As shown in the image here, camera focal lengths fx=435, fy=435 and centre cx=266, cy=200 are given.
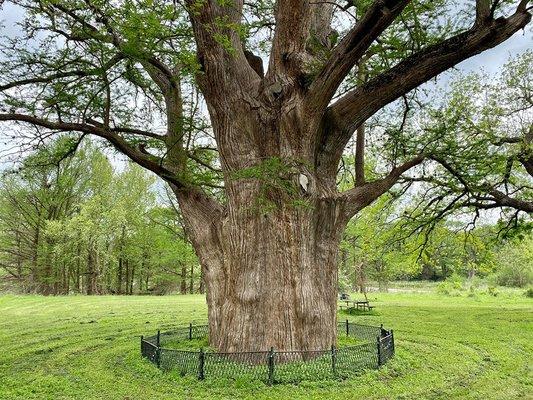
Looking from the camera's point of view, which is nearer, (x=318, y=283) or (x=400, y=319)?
(x=318, y=283)

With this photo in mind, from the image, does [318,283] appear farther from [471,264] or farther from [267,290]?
[471,264]

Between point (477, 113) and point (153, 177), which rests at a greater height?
point (153, 177)

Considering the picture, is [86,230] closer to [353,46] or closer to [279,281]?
[279,281]

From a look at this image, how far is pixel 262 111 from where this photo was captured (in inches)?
350

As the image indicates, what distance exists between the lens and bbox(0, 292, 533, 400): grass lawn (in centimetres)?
678

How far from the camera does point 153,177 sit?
39.9 meters

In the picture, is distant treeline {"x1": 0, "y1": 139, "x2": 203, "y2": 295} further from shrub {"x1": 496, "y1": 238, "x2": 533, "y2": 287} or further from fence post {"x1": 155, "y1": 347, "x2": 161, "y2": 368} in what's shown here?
shrub {"x1": 496, "y1": 238, "x2": 533, "y2": 287}

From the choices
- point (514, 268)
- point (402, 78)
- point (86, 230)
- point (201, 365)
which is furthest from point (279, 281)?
point (514, 268)

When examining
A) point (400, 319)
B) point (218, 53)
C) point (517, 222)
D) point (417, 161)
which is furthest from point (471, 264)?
point (218, 53)

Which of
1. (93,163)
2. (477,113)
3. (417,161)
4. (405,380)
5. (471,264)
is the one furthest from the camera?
(93,163)

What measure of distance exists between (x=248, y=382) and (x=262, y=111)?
5110 millimetres

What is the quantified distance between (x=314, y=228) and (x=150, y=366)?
13.5 ft

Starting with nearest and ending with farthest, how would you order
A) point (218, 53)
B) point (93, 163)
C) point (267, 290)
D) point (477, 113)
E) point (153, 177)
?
Result: point (267, 290), point (218, 53), point (477, 113), point (93, 163), point (153, 177)

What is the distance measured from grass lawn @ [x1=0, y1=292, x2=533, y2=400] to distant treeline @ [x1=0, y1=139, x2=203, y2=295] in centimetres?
1803
